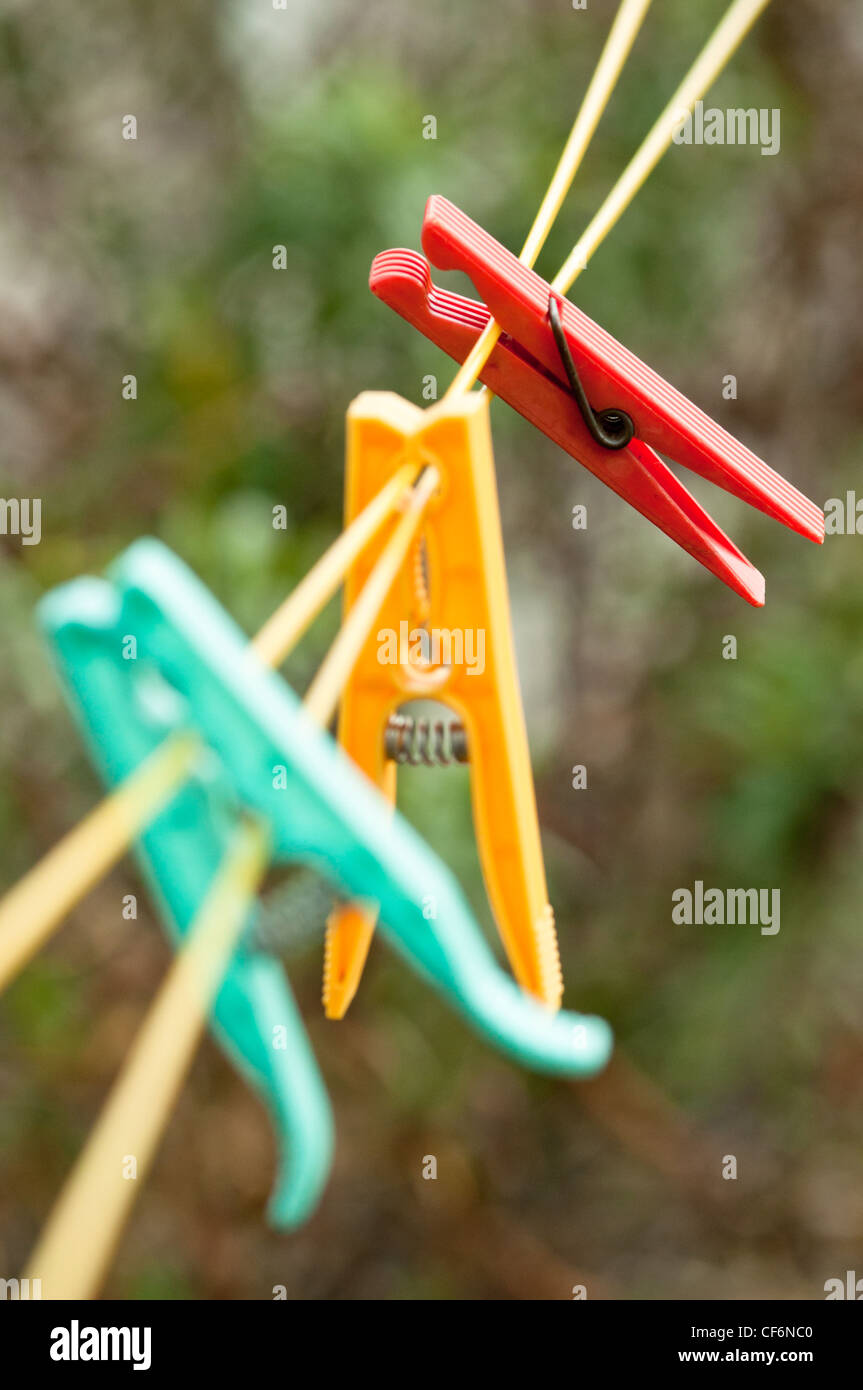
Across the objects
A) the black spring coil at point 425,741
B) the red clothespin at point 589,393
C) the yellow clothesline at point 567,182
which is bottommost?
the black spring coil at point 425,741

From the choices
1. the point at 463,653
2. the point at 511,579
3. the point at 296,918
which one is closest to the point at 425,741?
the point at 463,653

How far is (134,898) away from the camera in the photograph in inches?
46.1

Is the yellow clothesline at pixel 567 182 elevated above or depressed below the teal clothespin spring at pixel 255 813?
above

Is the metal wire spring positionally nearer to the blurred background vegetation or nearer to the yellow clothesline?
the yellow clothesline

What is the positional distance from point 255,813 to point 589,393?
8.6 inches

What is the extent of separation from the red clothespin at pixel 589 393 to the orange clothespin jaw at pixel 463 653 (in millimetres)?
44

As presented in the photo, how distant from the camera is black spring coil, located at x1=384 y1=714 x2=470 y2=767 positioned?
42cm

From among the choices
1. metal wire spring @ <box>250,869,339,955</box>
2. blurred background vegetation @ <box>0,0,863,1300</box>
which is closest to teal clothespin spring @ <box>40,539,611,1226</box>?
metal wire spring @ <box>250,869,339,955</box>

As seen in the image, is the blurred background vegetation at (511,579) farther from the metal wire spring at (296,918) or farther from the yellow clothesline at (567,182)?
the metal wire spring at (296,918)

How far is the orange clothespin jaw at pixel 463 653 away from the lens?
40 centimetres

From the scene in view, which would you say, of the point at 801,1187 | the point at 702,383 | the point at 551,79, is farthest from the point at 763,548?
the point at 801,1187

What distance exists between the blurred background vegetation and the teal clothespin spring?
2.10 feet

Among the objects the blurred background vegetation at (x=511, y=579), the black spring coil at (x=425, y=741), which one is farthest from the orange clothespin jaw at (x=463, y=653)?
the blurred background vegetation at (x=511, y=579)

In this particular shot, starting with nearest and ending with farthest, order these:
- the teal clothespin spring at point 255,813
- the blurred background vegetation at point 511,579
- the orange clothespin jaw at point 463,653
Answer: the teal clothespin spring at point 255,813 < the orange clothespin jaw at point 463,653 < the blurred background vegetation at point 511,579
